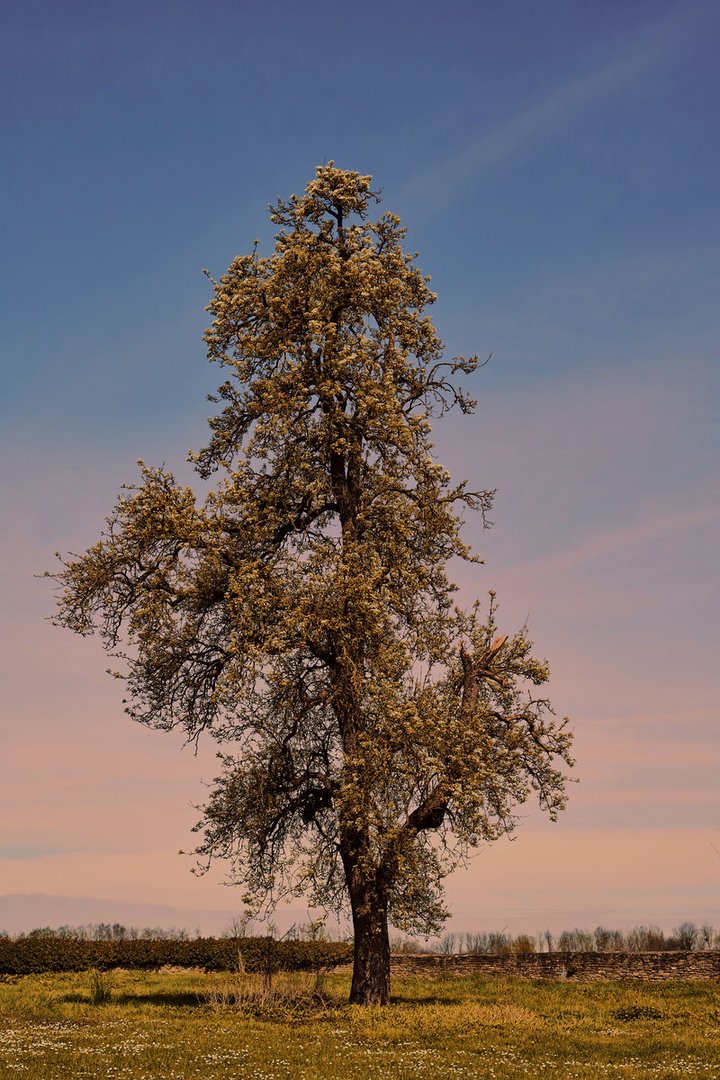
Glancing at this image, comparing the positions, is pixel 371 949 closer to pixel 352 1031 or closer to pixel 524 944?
pixel 352 1031

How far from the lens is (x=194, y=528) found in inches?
1196

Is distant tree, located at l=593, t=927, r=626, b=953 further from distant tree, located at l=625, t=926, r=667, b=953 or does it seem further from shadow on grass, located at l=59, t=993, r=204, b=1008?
shadow on grass, located at l=59, t=993, r=204, b=1008

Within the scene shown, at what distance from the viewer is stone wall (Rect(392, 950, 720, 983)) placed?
3650 centimetres

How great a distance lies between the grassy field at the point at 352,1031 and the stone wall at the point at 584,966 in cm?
216

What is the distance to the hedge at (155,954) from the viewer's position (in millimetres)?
42656

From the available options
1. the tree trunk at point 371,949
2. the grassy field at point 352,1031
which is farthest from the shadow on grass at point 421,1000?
the tree trunk at point 371,949

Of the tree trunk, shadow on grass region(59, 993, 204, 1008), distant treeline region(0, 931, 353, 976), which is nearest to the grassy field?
shadow on grass region(59, 993, 204, 1008)

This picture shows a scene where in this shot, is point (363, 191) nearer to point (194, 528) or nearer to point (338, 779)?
point (194, 528)

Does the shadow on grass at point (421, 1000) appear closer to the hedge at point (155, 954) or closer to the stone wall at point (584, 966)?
the stone wall at point (584, 966)

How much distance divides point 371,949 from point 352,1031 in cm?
526

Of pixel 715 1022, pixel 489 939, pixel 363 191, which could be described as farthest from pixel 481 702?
pixel 489 939

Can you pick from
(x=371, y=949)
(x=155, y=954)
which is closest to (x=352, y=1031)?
(x=371, y=949)

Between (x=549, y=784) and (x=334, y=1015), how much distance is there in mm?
9936

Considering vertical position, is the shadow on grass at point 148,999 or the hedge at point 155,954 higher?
the hedge at point 155,954
